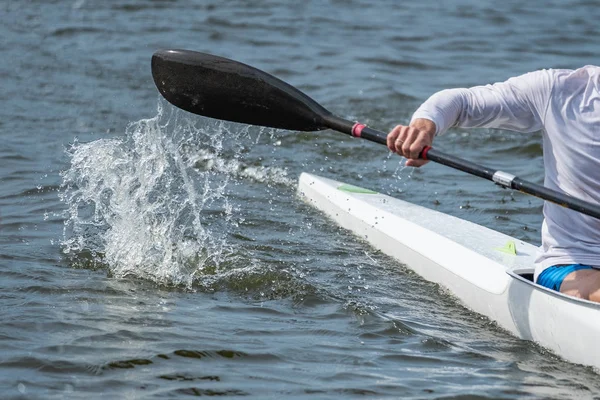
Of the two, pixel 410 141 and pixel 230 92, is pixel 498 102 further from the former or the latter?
pixel 230 92

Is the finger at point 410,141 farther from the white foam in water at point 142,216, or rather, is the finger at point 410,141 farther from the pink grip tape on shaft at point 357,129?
the white foam in water at point 142,216

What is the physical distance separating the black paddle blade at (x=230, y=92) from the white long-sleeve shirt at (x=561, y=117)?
2.85 ft

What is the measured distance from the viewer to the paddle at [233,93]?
14.6 feet

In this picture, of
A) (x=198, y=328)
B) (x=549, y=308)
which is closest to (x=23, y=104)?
(x=198, y=328)

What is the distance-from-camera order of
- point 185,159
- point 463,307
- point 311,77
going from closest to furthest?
point 463,307 → point 185,159 → point 311,77

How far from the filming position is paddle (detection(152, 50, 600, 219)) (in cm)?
444

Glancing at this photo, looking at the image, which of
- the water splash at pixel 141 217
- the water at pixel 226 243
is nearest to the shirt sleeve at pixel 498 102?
the water at pixel 226 243

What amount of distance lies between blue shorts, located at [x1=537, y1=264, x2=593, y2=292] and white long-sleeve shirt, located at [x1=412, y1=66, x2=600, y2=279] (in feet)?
0.09

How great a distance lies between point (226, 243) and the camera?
546cm

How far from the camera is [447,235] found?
5273mm

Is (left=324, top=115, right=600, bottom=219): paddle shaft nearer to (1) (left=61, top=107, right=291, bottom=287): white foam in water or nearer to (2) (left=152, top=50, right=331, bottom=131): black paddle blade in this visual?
(2) (left=152, top=50, right=331, bottom=131): black paddle blade

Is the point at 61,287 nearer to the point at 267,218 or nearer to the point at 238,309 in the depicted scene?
the point at 238,309

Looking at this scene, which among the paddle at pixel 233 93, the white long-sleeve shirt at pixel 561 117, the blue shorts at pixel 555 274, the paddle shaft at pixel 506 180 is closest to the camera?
the paddle shaft at pixel 506 180

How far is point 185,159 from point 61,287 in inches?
112
